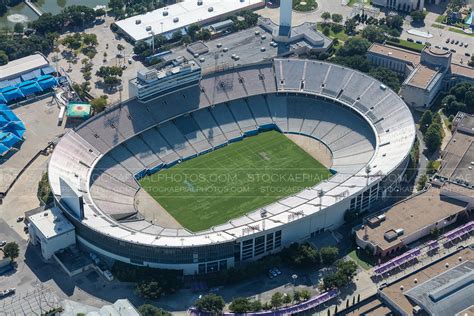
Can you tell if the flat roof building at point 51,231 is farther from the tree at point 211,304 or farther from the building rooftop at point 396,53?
the building rooftop at point 396,53

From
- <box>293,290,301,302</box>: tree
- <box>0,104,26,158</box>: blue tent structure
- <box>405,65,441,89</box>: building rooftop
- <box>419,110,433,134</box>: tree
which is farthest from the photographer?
<box>405,65,441,89</box>: building rooftop

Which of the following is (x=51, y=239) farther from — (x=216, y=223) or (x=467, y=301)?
(x=467, y=301)

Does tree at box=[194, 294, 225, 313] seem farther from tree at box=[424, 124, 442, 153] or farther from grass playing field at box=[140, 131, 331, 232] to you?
tree at box=[424, 124, 442, 153]

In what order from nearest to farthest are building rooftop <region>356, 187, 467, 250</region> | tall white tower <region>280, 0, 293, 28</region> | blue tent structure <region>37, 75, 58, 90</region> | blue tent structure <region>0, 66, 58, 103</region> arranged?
building rooftop <region>356, 187, 467, 250</region> < blue tent structure <region>0, 66, 58, 103</region> < blue tent structure <region>37, 75, 58, 90</region> < tall white tower <region>280, 0, 293, 28</region>

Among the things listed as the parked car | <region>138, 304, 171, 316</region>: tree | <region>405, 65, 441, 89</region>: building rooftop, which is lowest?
the parked car

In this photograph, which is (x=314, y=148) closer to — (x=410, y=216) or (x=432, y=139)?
(x=432, y=139)

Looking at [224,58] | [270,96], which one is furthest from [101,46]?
[270,96]

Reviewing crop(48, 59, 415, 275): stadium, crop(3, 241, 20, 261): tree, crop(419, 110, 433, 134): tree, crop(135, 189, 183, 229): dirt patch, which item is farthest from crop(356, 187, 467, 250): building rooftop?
crop(3, 241, 20, 261): tree

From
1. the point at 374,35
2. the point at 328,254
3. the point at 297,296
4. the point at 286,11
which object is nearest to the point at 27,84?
the point at 286,11
